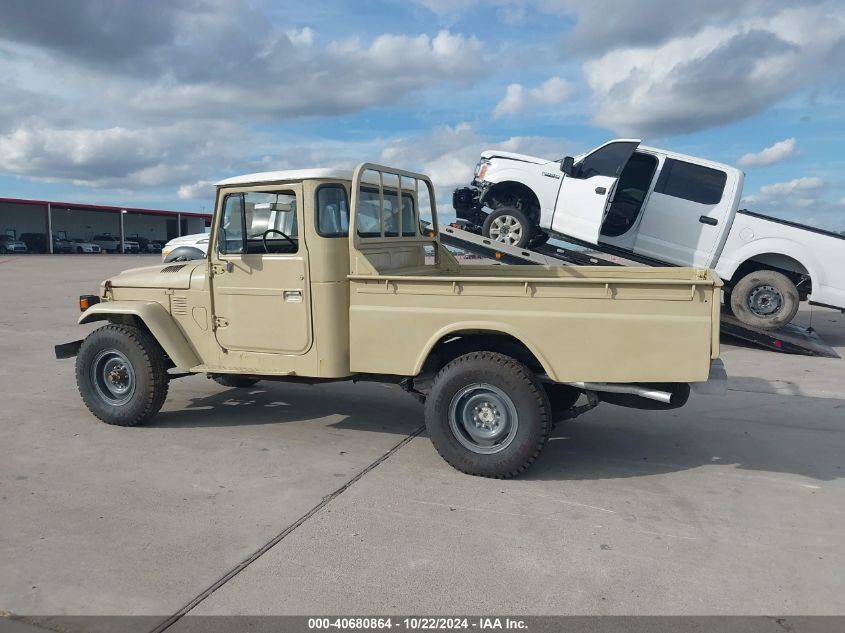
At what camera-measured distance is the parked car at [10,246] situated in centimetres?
4181

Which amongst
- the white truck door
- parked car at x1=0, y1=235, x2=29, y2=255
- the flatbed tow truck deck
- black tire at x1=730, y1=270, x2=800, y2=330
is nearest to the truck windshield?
the flatbed tow truck deck

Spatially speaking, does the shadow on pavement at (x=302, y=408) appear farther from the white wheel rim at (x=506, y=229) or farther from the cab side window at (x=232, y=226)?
the white wheel rim at (x=506, y=229)

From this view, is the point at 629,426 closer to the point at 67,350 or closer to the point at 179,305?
the point at 179,305

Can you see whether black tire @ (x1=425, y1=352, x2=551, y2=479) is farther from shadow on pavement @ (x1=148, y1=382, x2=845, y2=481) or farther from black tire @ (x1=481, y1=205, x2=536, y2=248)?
black tire @ (x1=481, y1=205, x2=536, y2=248)

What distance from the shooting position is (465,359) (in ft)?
15.5

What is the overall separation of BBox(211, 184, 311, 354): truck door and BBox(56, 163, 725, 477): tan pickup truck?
12mm

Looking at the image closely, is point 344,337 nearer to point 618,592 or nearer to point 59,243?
point 618,592

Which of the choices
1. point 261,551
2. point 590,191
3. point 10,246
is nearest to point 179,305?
point 261,551

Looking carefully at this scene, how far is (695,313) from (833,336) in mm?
9885

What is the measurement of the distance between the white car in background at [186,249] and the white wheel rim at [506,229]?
7.02 meters


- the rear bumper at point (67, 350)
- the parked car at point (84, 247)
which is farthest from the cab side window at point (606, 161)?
the parked car at point (84, 247)

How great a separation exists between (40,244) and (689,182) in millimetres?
47199

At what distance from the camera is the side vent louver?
5.66 meters

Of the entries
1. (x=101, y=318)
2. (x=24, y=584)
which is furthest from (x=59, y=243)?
(x=24, y=584)
